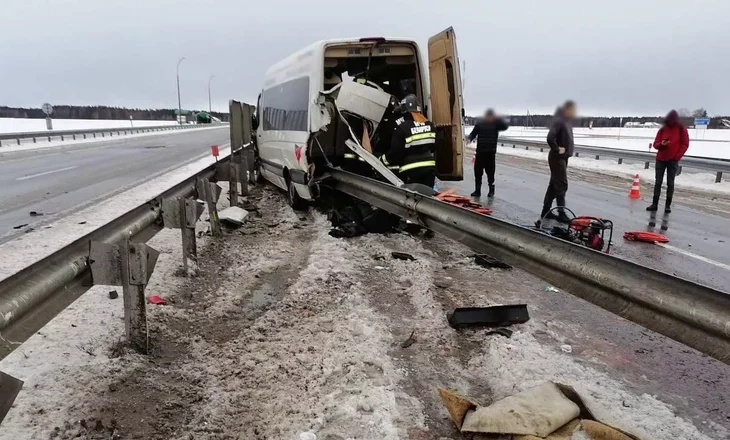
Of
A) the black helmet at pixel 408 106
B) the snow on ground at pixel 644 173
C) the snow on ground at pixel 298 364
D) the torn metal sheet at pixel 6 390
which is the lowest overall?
the snow on ground at pixel 298 364

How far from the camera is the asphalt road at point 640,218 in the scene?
5.98 meters

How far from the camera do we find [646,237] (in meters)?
6.98

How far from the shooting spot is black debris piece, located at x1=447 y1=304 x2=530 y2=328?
396 centimetres

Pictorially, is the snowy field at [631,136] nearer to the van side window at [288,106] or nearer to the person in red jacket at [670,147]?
the person in red jacket at [670,147]

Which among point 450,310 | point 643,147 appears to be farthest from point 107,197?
point 643,147

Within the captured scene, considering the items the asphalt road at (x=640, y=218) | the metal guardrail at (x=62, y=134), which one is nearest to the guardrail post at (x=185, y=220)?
the asphalt road at (x=640, y=218)

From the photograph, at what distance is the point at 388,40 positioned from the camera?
750 cm

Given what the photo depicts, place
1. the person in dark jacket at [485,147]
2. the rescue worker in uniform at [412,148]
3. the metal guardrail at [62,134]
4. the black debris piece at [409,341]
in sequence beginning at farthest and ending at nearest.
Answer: the metal guardrail at [62,134] → the person in dark jacket at [485,147] → the rescue worker in uniform at [412,148] → the black debris piece at [409,341]

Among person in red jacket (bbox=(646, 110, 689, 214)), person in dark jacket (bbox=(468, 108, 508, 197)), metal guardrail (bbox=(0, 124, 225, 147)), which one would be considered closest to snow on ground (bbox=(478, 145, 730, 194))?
person in red jacket (bbox=(646, 110, 689, 214))

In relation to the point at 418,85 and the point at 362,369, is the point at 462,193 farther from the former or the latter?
the point at 362,369

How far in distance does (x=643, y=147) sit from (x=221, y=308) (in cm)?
2597

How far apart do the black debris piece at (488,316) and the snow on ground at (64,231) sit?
157 inches

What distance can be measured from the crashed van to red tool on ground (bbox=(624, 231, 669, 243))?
8.23ft

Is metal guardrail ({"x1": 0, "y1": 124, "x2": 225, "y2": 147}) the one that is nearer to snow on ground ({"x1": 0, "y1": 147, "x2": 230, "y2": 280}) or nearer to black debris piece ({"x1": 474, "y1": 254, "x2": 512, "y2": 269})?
snow on ground ({"x1": 0, "y1": 147, "x2": 230, "y2": 280})
